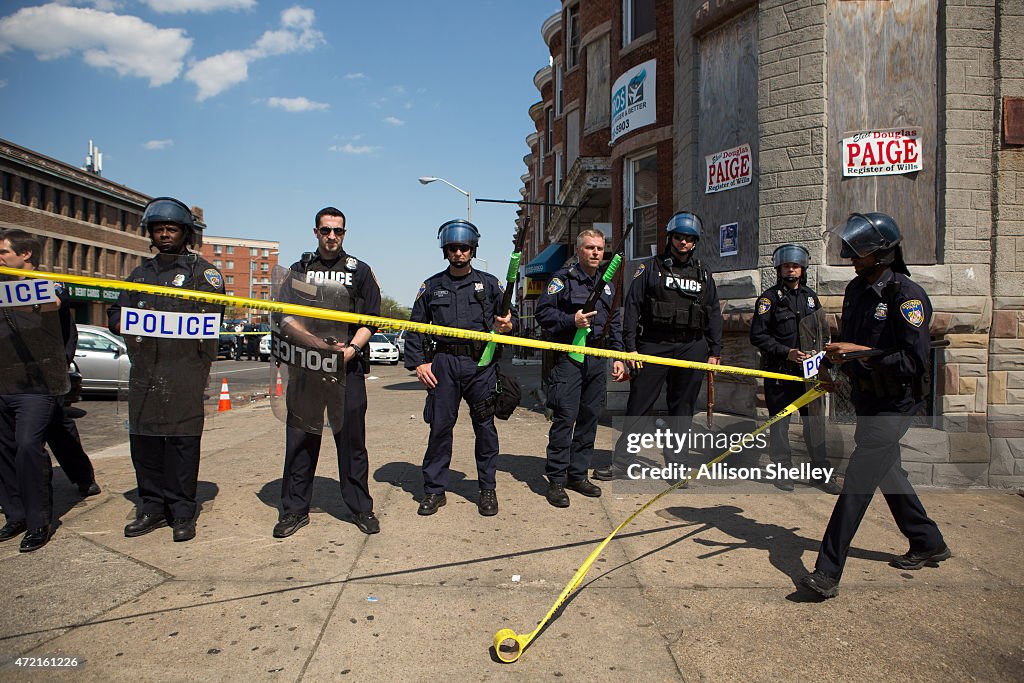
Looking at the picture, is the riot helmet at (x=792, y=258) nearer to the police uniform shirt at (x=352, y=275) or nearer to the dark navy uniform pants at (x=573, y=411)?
the dark navy uniform pants at (x=573, y=411)

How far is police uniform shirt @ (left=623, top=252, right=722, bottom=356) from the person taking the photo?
18.0 feet

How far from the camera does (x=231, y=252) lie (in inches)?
4419

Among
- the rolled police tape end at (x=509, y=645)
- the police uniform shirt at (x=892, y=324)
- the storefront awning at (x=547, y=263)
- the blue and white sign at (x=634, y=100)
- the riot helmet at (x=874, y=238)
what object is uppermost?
the blue and white sign at (x=634, y=100)

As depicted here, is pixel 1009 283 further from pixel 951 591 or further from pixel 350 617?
pixel 350 617

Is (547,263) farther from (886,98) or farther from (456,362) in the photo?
(456,362)

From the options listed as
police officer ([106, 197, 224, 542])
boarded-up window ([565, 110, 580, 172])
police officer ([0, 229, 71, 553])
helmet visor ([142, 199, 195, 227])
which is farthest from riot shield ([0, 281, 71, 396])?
boarded-up window ([565, 110, 580, 172])

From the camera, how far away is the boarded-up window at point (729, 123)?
7.40 metres

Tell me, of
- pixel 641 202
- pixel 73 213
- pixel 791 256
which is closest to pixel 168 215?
pixel 791 256

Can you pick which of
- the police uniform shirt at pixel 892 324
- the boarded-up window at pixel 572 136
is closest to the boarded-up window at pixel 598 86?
the boarded-up window at pixel 572 136

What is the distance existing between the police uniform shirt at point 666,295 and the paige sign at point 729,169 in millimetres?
2474

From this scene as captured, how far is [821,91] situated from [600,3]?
1129cm

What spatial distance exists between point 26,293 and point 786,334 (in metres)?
5.88

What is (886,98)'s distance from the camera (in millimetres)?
6461

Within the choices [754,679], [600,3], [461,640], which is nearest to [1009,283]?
[754,679]
